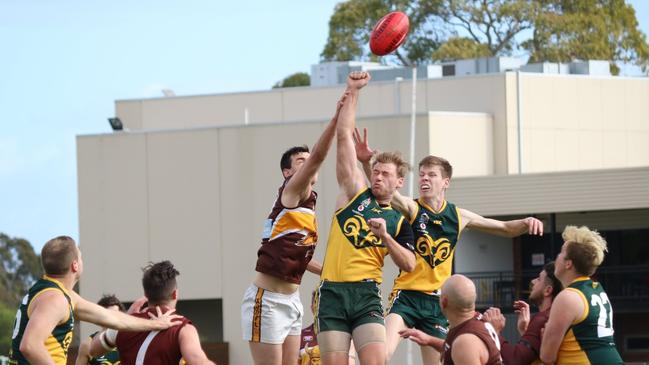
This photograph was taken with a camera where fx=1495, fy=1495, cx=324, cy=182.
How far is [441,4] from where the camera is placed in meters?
67.3

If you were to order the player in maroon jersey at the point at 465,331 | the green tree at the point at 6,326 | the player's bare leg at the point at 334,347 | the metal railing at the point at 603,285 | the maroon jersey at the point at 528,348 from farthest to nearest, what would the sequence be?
1. the green tree at the point at 6,326
2. the metal railing at the point at 603,285
3. the player's bare leg at the point at 334,347
4. the maroon jersey at the point at 528,348
5. the player in maroon jersey at the point at 465,331

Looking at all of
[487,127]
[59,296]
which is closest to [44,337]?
[59,296]

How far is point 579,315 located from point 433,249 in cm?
303

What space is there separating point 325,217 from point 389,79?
28.9ft

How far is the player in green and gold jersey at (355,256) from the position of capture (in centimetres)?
1148

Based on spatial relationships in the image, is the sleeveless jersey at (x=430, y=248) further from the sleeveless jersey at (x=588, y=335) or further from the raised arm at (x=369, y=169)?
the sleeveless jersey at (x=588, y=335)

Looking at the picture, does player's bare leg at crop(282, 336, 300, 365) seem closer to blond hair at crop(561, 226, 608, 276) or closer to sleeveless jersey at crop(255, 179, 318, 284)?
sleeveless jersey at crop(255, 179, 318, 284)

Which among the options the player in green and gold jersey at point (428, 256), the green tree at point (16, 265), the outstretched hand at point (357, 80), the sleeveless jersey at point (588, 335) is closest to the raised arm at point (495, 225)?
the player in green and gold jersey at point (428, 256)

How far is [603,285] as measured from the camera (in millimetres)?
41500

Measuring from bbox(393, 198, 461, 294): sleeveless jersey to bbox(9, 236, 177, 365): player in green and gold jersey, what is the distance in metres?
3.63

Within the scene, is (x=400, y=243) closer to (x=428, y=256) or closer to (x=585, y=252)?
(x=428, y=256)

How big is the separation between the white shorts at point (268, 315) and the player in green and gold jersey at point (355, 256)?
0.25 m

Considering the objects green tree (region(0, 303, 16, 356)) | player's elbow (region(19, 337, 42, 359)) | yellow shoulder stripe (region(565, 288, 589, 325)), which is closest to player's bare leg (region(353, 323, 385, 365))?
yellow shoulder stripe (region(565, 288, 589, 325))

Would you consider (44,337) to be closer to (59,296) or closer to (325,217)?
(59,296)
